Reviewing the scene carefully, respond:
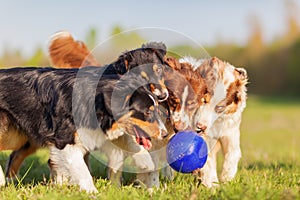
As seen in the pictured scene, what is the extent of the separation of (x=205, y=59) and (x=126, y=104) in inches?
64.1

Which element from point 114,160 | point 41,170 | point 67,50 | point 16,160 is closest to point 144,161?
point 114,160

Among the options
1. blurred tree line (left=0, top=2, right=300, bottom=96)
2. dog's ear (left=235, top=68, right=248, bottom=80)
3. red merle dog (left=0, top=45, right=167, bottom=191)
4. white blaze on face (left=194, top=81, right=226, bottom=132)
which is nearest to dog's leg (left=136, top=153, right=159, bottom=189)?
red merle dog (left=0, top=45, right=167, bottom=191)

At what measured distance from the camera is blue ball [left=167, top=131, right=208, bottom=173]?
4938mm

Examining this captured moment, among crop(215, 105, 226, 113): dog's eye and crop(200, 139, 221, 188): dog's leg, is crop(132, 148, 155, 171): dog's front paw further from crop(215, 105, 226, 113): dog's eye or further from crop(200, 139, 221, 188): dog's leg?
crop(215, 105, 226, 113): dog's eye

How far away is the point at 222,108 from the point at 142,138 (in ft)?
4.28

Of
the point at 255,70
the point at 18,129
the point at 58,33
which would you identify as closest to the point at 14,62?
the point at 58,33

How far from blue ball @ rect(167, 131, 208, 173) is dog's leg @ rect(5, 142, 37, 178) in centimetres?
211

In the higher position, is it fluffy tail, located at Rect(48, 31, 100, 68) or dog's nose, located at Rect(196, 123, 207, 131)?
fluffy tail, located at Rect(48, 31, 100, 68)

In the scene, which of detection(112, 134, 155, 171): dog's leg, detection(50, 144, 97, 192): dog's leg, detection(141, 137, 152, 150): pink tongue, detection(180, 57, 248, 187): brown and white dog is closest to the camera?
detection(50, 144, 97, 192): dog's leg

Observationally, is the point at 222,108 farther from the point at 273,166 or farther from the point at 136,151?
the point at 273,166

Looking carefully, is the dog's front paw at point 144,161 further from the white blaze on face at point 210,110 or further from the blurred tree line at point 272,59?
the blurred tree line at point 272,59

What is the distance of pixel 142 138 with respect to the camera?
5.12 meters

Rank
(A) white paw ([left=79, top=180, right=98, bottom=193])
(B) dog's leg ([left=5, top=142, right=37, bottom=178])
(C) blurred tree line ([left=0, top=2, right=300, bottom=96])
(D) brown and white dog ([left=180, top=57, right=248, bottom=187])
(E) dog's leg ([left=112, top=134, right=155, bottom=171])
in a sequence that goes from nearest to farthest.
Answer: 1. (A) white paw ([left=79, top=180, right=98, bottom=193])
2. (E) dog's leg ([left=112, top=134, right=155, bottom=171])
3. (D) brown and white dog ([left=180, top=57, right=248, bottom=187])
4. (B) dog's leg ([left=5, top=142, right=37, bottom=178])
5. (C) blurred tree line ([left=0, top=2, right=300, bottom=96])

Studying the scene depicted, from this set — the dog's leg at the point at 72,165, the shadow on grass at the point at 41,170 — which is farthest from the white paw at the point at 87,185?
the shadow on grass at the point at 41,170
